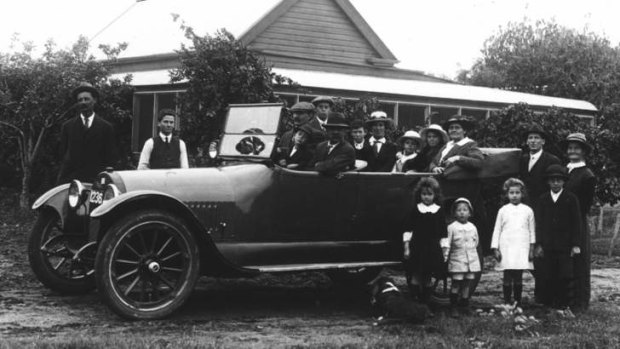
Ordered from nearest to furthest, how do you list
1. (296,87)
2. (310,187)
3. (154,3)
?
(310,187)
(296,87)
(154,3)

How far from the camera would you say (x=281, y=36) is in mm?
22656

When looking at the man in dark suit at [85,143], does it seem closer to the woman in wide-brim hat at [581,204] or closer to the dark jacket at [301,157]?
the dark jacket at [301,157]

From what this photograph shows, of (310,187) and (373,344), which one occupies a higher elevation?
(310,187)

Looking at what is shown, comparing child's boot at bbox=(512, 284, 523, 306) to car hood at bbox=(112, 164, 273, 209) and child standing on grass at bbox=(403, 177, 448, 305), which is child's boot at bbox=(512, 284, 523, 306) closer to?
child standing on grass at bbox=(403, 177, 448, 305)

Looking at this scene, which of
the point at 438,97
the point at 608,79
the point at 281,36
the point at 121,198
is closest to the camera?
the point at 121,198

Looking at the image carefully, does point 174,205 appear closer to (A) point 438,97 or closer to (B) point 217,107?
(B) point 217,107

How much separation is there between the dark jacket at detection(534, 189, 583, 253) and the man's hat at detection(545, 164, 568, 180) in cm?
15

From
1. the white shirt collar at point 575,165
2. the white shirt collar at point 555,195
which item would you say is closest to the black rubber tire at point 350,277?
the white shirt collar at point 555,195

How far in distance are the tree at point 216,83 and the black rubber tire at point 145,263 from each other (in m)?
6.32

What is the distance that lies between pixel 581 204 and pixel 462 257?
1.21 m

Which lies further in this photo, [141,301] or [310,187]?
[310,187]

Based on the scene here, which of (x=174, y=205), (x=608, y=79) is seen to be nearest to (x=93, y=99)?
(x=174, y=205)

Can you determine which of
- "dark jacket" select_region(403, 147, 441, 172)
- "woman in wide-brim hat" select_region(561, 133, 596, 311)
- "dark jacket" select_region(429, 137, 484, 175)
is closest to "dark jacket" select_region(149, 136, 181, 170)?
"dark jacket" select_region(403, 147, 441, 172)

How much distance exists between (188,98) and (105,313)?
692 centimetres
